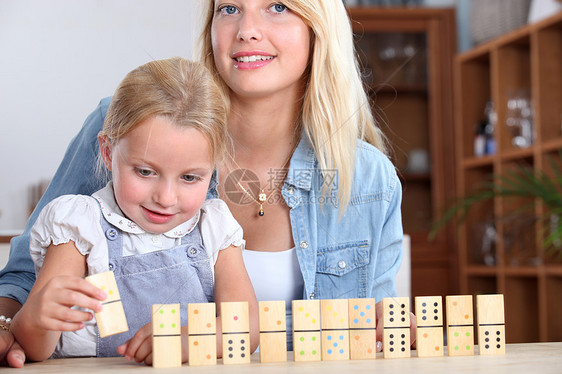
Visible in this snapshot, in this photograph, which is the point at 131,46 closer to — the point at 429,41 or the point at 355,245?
the point at 355,245

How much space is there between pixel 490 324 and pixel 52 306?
18.2 inches

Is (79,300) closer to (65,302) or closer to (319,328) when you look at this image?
(65,302)

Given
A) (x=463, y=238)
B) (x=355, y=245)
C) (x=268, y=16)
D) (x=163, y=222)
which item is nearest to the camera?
(x=163, y=222)

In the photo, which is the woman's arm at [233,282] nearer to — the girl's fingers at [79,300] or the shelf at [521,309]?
the girl's fingers at [79,300]

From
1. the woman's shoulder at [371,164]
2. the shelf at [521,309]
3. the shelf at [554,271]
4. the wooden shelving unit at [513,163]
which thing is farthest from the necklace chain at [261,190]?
the shelf at [521,309]

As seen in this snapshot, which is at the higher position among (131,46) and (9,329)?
(131,46)

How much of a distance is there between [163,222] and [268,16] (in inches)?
12.7

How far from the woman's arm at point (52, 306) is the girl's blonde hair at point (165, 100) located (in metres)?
0.16

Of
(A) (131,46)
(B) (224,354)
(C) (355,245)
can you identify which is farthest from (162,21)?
(C) (355,245)

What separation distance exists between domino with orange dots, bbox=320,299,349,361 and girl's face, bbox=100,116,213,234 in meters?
0.20

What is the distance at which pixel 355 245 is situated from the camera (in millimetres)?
1103

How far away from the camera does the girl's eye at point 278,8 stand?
38.3 inches

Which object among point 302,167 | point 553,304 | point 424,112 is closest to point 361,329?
point 302,167

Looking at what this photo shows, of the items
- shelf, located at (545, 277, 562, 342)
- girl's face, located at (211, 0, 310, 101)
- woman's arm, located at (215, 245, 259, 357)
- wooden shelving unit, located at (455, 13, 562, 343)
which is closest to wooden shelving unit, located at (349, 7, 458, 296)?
wooden shelving unit, located at (455, 13, 562, 343)
